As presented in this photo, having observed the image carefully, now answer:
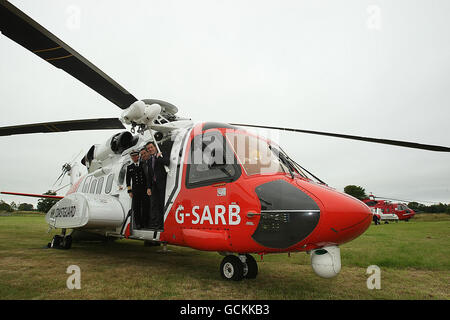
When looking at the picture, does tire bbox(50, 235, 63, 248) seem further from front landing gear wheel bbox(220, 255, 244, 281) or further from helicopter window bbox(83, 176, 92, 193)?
front landing gear wheel bbox(220, 255, 244, 281)

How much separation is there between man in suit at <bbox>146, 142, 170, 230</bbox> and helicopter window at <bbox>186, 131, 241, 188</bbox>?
721mm

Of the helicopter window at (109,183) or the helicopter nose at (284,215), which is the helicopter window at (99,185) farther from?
the helicopter nose at (284,215)

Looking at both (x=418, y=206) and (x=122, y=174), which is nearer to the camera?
(x=122, y=174)

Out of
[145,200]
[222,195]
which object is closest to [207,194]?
[222,195]

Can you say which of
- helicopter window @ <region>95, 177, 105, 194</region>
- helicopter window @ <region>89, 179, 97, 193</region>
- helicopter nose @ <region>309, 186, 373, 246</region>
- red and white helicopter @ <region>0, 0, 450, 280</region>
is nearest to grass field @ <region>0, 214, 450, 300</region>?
red and white helicopter @ <region>0, 0, 450, 280</region>

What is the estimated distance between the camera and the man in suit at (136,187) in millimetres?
6043

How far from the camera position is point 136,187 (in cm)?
612

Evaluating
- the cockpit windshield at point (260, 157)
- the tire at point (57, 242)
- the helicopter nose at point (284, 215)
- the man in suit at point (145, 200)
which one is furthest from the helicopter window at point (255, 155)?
the tire at point (57, 242)

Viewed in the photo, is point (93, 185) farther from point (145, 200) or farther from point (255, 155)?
point (255, 155)

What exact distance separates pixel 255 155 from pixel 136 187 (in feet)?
9.47

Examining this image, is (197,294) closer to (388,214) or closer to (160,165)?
(160,165)

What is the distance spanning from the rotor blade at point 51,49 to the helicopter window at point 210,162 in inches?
67.2

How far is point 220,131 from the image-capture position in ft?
16.4
